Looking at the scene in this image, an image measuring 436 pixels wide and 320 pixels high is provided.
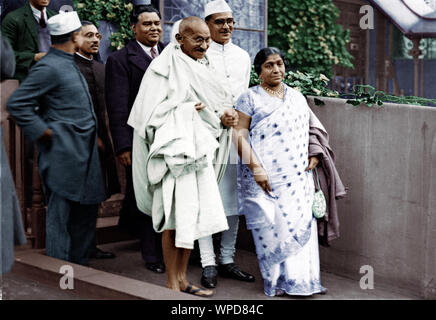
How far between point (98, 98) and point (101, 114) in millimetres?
159

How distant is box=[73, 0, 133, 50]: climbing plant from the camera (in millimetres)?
8062

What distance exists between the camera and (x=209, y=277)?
525 centimetres

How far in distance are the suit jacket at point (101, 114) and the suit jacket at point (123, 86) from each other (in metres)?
0.28

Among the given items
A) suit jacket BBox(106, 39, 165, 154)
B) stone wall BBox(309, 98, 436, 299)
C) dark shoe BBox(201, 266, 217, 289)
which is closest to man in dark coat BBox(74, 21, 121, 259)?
suit jacket BBox(106, 39, 165, 154)

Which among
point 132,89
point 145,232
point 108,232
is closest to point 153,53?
point 132,89

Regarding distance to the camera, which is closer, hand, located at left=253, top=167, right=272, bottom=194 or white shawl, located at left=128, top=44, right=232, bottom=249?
white shawl, located at left=128, top=44, right=232, bottom=249

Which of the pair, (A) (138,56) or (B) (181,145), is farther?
(A) (138,56)

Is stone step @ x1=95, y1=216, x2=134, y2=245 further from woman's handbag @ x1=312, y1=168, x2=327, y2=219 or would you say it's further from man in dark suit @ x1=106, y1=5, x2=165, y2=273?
woman's handbag @ x1=312, y1=168, x2=327, y2=219

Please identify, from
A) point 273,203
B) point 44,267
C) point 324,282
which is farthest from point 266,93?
point 44,267

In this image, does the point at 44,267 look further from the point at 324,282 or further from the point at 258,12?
the point at 258,12

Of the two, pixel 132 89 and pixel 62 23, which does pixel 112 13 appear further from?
pixel 62 23

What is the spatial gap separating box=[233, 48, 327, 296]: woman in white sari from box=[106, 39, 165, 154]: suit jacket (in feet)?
2.85

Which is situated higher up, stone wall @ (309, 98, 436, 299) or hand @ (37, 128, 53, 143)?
hand @ (37, 128, 53, 143)

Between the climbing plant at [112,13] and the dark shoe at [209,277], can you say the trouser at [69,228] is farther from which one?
the climbing plant at [112,13]
